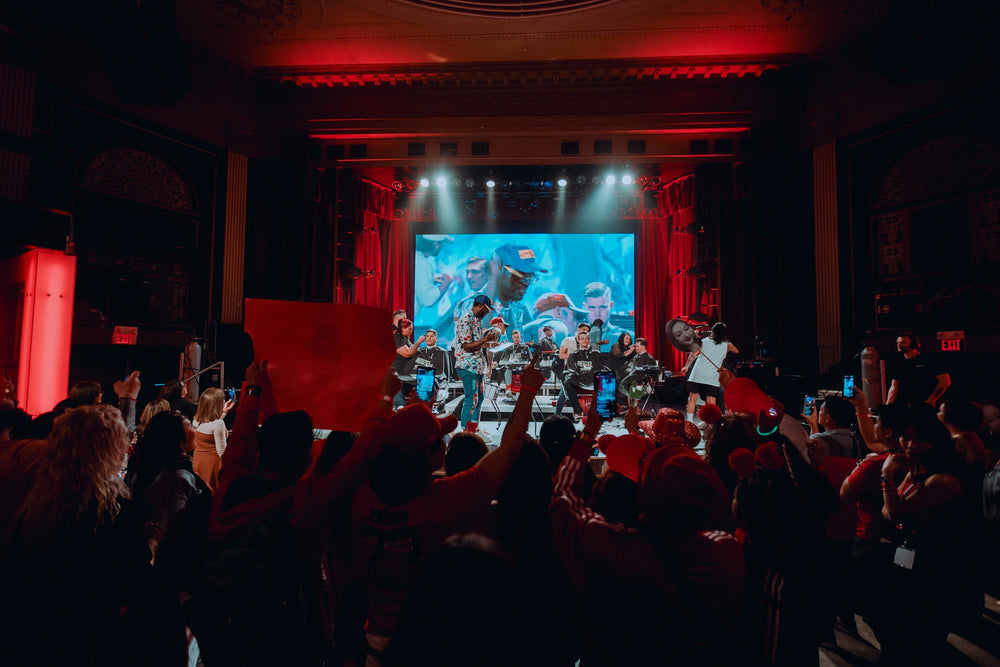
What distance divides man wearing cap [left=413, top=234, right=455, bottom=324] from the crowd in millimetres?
9813

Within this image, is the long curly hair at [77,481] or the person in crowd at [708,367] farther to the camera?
the person in crowd at [708,367]

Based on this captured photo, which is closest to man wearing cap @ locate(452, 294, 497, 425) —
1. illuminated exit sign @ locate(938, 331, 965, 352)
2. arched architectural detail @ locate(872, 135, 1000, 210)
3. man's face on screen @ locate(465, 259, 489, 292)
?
man's face on screen @ locate(465, 259, 489, 292)

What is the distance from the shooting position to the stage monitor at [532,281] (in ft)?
37.7

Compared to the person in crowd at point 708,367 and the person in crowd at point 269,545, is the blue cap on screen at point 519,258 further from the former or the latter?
the person in crowd at point 269,545

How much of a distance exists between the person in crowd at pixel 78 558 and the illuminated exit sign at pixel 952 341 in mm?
8597

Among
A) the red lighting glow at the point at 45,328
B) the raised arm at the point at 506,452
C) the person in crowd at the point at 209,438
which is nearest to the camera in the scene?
the raised arm at the point at 506,452

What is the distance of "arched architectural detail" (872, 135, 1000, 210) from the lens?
664cm

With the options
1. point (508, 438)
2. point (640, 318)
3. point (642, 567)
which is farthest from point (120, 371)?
point (640, 318)

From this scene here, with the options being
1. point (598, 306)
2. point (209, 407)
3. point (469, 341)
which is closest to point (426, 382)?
point (469, 341)

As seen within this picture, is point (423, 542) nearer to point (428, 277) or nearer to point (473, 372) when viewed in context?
point (473, 372)

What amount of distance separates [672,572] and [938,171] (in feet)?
28.0

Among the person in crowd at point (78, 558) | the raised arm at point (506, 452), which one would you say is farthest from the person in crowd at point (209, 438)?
the raised arm at point (506, 452)

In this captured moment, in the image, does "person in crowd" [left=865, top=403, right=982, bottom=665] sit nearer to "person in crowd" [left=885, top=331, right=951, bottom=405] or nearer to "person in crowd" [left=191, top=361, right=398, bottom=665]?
"person in crowd" [left=885, top=331, right=951, bottom=405]

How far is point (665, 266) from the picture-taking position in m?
11.7
